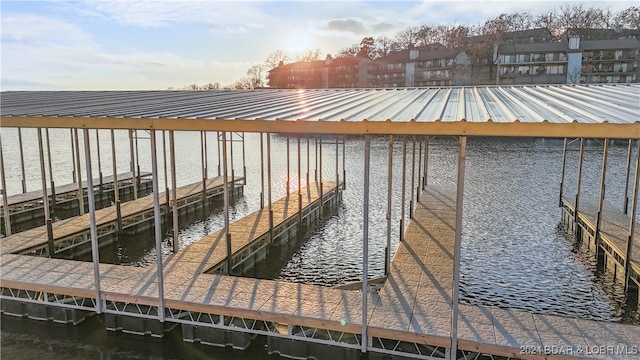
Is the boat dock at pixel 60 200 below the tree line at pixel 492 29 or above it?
below

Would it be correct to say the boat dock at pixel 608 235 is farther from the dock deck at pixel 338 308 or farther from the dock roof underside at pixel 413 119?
the dock deck at pixel 338 308

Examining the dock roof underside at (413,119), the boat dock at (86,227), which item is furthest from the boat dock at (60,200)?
the dock roof underside at (413,119)

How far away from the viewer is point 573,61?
5538 cm

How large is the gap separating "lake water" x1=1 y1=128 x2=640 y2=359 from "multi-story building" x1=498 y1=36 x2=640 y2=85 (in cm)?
3260

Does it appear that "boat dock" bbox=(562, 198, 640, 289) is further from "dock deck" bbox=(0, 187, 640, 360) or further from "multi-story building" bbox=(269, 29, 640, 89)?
"multi-story building" bbox=(269, 29, 640, 89)

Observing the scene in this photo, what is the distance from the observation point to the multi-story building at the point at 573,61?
5441 cm

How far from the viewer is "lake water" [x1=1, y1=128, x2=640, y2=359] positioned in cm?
825

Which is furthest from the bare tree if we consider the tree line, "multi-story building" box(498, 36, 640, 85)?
"multi-story building" box(498, 36, 640, 85)

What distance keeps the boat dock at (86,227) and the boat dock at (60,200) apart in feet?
5.46

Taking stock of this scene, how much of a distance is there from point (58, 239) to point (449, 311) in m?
9.44

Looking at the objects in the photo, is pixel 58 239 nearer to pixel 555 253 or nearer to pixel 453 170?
pixel 555 253

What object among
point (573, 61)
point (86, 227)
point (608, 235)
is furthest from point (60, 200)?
point (573, 61)

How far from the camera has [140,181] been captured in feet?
68.7

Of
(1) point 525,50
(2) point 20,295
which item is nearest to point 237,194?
(2) point 20,295
